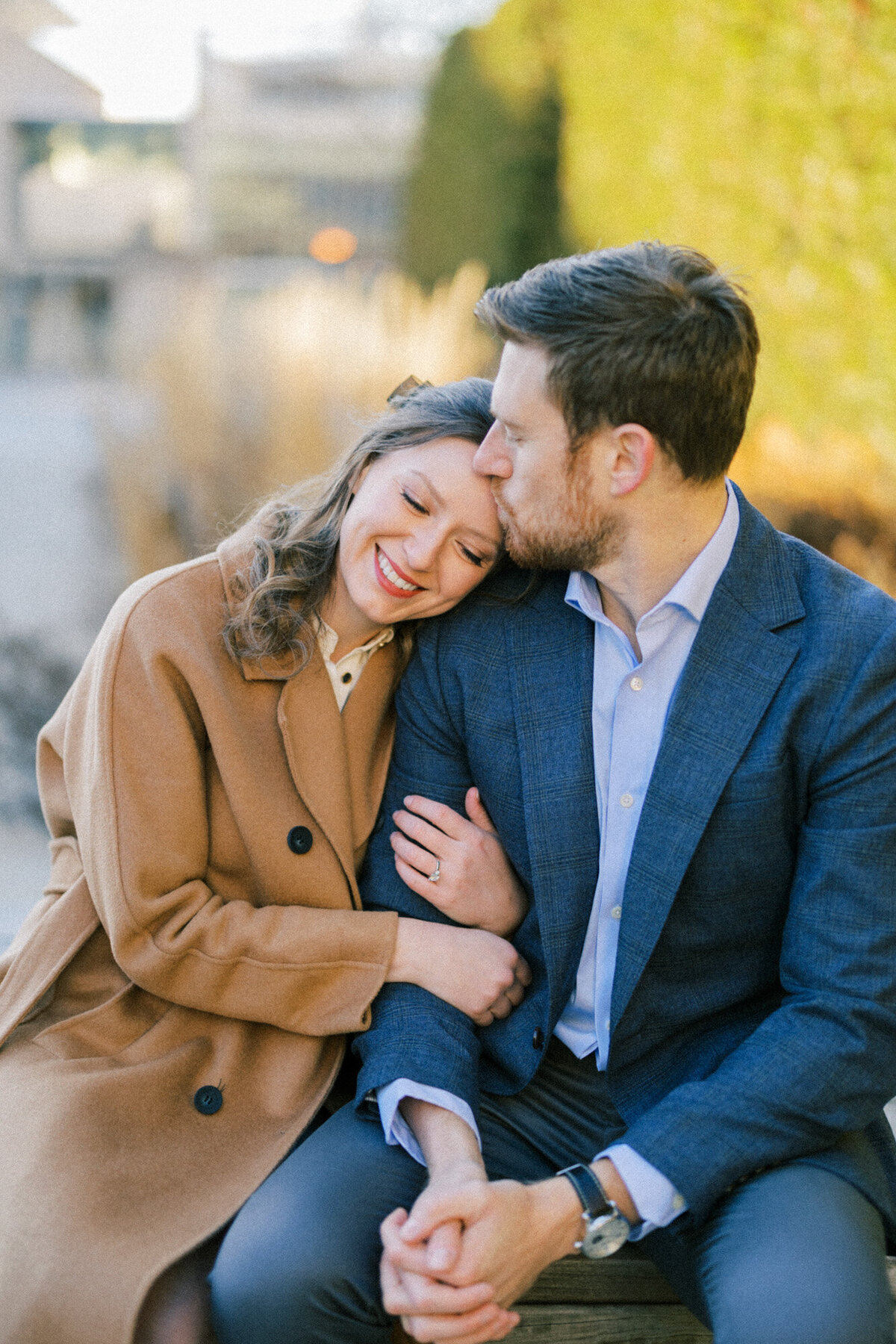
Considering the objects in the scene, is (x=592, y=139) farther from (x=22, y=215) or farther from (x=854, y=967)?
(x=22, y=215)

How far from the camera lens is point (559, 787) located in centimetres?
188

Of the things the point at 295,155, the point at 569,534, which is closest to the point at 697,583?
the point at 569,534

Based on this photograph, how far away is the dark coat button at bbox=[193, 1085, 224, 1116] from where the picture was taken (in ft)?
6.08

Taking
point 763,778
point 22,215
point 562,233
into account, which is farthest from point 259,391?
point 22,215

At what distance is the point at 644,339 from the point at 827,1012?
1.00 m

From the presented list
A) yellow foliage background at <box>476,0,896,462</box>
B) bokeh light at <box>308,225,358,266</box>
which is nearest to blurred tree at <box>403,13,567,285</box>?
yellow foliage background at <box>476,0,896,462</box>

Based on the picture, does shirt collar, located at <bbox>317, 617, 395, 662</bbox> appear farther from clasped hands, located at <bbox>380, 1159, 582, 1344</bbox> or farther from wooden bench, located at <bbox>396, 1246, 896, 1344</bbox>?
wooden bench, located at <bbox>396, 1246, 896, 1344</bbox>

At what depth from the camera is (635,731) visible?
188 cm

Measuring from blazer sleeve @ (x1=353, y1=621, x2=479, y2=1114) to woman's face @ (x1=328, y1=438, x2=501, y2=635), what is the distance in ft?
0.46

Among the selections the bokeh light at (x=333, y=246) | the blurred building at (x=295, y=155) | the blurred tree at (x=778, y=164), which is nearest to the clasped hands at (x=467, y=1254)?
the blurred tree at (x=778, y=164)

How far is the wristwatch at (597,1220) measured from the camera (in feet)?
5.40

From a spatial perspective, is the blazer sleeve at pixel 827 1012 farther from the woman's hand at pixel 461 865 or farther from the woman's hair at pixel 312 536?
the woman's hair at pixel 312 536

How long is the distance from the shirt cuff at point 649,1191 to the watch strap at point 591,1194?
0.04 metres

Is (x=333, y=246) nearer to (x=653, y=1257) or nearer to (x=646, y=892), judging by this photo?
(x=646, y=892)
